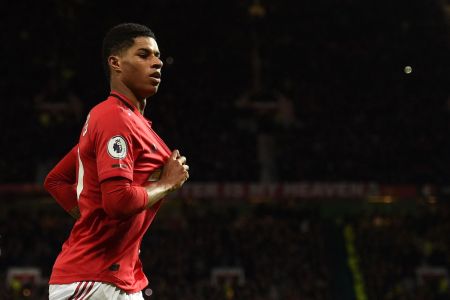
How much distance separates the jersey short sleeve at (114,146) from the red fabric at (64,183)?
0.60 metres

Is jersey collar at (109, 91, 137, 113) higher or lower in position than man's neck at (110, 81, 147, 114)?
lower

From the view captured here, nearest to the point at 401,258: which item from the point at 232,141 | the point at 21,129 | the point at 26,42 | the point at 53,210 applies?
the point at 232,141

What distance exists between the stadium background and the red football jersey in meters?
12.4

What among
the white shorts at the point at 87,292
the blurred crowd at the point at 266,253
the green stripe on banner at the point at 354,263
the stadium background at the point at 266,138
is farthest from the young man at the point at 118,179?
the green stripe on banner at the point at 354,263

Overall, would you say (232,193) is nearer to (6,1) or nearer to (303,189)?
(303,189)

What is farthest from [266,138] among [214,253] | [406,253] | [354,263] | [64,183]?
[64,183]

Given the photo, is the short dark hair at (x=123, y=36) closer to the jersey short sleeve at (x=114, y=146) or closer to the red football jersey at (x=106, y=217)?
the red football jersey at (x=106, y=217)

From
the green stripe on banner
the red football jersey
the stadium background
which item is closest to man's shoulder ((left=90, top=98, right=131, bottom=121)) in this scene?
the red football jersey

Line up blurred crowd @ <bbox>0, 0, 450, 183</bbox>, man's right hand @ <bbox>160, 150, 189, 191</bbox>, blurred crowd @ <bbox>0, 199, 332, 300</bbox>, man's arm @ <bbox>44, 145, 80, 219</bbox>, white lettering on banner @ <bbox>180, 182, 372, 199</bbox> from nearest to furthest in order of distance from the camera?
1. man's right hand @ <bbox>160, 150, 189, 191</bbox>
2. man's arm @ <bbox>44, 145, 80, 219</bbox>
3. blurred crowd @ <bbox>0, 199, 332, 300</bbox>
4. white lettering on banner @ <bbox>180, 182, 372, 199</bbox>
5. blurred crowd @ <bbox>0, 0, 450, 183</bbox>

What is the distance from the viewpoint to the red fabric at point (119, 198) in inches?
101

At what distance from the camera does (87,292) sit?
2.71 m

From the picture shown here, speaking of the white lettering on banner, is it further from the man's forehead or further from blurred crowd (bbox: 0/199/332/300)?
the man's forehead

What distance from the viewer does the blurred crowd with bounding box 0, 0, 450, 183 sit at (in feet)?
65.6

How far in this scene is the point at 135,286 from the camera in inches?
111
